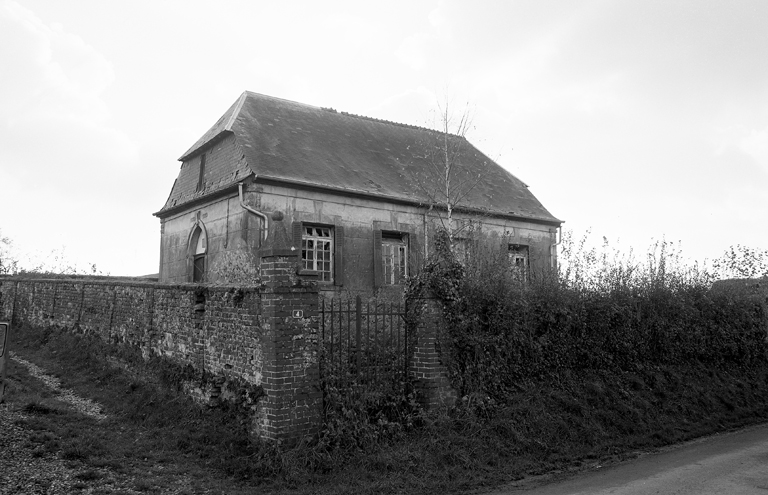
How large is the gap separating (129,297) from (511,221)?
14176 mm

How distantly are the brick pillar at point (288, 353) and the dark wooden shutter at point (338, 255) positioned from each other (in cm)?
908

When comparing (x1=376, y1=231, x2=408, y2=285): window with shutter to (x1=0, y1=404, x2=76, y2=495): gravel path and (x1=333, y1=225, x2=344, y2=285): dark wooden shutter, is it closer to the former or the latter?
(x1=333, y1=225, x2=344, y2=285): dark wooden shutter

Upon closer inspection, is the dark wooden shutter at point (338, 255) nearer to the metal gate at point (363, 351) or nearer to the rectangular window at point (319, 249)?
the rectangular window at point (319, 249)

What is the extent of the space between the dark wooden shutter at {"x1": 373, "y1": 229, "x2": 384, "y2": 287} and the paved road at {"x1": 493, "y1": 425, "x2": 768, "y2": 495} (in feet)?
31.8

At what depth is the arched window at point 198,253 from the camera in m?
18.2

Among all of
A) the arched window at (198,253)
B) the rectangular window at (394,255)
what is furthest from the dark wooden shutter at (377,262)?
the arched window at (198,253)

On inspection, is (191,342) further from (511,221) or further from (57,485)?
(511,221)

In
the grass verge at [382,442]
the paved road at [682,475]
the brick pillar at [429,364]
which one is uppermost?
the brick pillar at [429,364]

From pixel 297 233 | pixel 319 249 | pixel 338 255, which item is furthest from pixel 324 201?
pixel 338 255

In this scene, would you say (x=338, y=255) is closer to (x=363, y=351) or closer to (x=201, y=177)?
(x=201, y=177)

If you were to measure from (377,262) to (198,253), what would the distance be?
5884 mm

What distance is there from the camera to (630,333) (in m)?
11.5

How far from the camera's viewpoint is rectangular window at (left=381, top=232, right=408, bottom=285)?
17984mm

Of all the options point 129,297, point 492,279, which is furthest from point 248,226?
point 492,279
